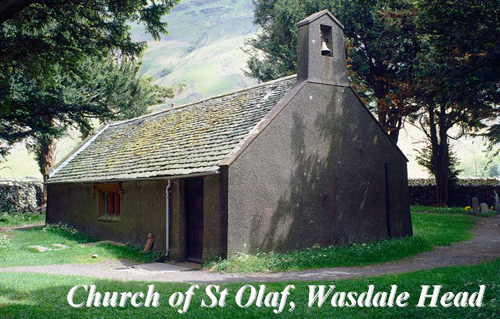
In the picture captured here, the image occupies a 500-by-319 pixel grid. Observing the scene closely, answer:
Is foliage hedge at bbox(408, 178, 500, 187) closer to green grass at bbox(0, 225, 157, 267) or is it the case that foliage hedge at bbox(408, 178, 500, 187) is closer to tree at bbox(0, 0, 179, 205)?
green grass at bbox(0, 225, 157, 267)

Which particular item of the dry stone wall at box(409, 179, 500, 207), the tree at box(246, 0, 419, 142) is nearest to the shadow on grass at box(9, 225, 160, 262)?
the tree at box(246, 0, 419, 142)

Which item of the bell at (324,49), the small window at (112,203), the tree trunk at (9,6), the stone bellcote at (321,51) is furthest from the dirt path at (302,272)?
the bell at (324,49)

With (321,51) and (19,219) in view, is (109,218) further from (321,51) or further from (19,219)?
(19,219)

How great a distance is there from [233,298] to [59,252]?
961cm

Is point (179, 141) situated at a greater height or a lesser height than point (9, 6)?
lesser

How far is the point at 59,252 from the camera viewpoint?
52.6ft

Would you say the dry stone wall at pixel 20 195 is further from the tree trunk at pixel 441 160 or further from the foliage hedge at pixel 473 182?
the tree trunk at pixel 441 160

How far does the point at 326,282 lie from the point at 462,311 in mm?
3278

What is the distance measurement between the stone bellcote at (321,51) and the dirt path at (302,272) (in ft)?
21.2

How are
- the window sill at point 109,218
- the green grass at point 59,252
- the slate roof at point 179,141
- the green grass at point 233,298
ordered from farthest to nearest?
the window sill at point 109,218 < the slate roof at point 179,141 < the green grass at point 59,252 < the green grass at point 233,298

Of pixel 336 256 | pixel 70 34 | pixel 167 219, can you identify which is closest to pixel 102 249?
pixel 167 219

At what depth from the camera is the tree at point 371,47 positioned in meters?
26.4

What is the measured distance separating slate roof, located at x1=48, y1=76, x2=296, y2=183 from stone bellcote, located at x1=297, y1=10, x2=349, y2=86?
0.94m

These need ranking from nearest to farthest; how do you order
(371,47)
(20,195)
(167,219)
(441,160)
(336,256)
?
(336,256) < (167,219) < (371,47) < (441,160) < (20,195)
